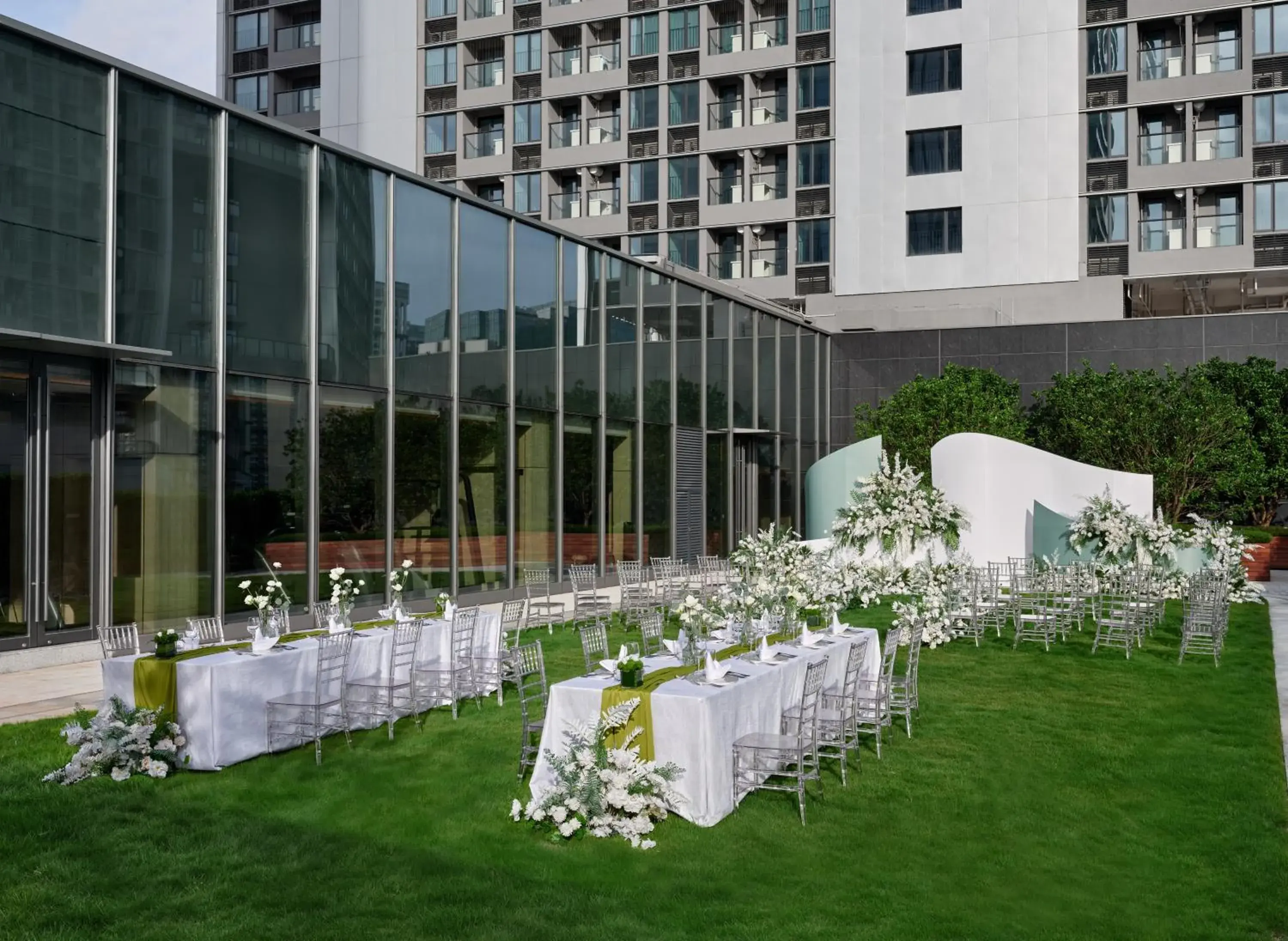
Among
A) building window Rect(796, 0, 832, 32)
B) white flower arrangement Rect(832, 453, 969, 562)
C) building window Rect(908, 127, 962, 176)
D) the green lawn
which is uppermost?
building window Rect(796, 0, 832, 32)

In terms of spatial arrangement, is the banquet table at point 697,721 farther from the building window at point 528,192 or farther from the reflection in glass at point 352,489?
the building window at point 528,192

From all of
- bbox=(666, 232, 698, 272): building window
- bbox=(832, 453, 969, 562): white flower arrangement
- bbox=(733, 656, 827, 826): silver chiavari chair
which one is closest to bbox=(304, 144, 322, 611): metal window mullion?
bbox=(733, 656, 827, 826): silver chiavari chair

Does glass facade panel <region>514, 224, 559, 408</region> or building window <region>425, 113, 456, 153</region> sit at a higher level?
building window <region>425, 113, 456, 153</region>

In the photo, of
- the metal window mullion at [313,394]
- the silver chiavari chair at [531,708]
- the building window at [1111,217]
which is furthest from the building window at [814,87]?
the silver chiavari chair at [531,708]

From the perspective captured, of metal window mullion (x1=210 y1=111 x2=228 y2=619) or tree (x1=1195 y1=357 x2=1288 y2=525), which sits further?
tree (x1=1195 y1=357 x2=1288 y2=525)

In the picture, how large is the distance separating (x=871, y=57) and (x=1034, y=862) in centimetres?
3490

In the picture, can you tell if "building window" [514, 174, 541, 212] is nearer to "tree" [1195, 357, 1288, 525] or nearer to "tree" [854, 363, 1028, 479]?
"tree" [854, 363, 1028, 479]

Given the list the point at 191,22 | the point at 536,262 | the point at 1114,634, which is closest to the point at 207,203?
the point at 536,262

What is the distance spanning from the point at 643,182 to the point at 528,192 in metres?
4.42

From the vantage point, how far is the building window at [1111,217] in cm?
3572

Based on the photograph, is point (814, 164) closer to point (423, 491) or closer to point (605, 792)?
point (423, 491)

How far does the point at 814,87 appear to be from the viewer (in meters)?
39.1

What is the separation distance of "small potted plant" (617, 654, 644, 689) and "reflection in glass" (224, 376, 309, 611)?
786 cm

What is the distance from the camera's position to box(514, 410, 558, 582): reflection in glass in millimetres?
19844
